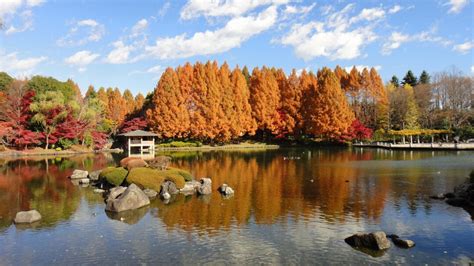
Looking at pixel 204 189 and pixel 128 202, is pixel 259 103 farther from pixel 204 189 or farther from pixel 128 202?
pixel 128 202

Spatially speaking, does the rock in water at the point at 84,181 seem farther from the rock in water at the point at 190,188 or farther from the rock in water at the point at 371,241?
the rock in water at the point at 371,241

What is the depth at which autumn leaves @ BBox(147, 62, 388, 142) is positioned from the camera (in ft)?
206

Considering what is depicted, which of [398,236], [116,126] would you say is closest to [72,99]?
[116,126]

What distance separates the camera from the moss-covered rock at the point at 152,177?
21.9 m

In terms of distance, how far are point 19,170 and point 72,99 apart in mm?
29152

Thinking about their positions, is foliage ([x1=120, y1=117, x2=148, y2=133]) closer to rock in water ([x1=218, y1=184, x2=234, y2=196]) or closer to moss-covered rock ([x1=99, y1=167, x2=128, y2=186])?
moss-covered rock ([x1=99, y1=167, x2=128, y2=186])

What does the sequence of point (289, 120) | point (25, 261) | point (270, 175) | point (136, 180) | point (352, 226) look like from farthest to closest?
point (289, 120) < point (270, 175) < point (136, 180) < point (352, 226) < point (25, 261)

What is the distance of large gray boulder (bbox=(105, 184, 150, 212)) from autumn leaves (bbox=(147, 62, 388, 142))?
43284 millimetres

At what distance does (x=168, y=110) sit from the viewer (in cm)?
6241

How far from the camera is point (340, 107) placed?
62.9 meters

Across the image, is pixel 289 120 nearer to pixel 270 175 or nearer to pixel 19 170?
pixel 270 175

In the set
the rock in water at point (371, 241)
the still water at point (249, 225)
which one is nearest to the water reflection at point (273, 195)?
the still water at point (249, 225)

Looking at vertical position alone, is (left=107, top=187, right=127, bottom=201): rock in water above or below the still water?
above

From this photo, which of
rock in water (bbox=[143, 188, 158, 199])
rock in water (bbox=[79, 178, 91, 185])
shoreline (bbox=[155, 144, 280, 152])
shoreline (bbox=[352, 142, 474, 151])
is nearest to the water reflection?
rock in water (bbox=[79, 178, 91, 185])
